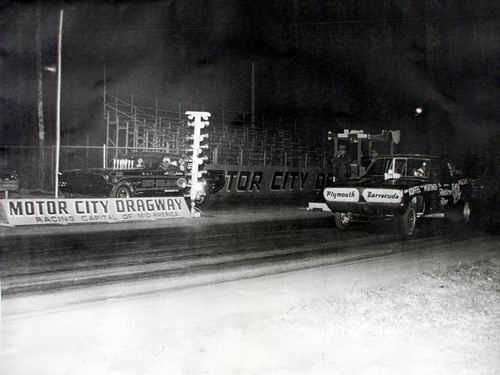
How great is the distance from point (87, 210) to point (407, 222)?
24.6 feet

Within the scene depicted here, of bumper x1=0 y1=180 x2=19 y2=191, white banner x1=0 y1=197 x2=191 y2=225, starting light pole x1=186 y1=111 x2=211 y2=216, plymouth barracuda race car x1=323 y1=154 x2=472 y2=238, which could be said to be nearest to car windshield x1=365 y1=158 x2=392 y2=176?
plymouth barracuda race car x1=323 y1=154 x2=472 y2=238

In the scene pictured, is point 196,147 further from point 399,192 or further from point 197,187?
point 399,192

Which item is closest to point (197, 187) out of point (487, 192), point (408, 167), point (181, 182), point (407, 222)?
point (181, 182)

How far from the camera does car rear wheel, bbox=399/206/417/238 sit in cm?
1172

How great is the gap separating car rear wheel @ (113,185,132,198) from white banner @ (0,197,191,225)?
187 cm

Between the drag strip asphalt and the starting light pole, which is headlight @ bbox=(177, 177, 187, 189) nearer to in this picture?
the starting light pole

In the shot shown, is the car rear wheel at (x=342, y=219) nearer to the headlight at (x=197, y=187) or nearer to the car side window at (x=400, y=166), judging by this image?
the car side window at (x=400, y=166)

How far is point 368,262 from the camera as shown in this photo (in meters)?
8.76

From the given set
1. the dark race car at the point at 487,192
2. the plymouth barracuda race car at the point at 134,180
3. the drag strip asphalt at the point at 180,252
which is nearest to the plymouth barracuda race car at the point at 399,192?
the drag strip asphalt at the point at 180,252

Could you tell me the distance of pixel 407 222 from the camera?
38.7ft

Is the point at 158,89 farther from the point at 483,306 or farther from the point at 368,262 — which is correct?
the point at 483,306

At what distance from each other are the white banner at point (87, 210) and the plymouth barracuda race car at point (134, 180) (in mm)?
1191

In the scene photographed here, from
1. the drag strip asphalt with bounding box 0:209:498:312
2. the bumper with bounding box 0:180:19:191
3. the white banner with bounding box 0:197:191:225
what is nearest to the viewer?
the drag strip asphalt with bounding box 0:209:498:312

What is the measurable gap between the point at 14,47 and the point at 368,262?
6.06 m
